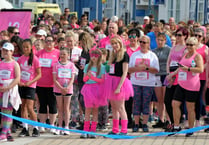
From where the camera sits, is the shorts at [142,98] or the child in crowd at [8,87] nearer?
the child in crowd at [8,87]

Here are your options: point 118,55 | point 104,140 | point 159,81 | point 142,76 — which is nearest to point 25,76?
point 118,55

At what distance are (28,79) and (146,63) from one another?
7.65ft

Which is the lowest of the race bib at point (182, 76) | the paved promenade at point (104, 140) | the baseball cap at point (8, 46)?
the paved promenade at point (104, 140)

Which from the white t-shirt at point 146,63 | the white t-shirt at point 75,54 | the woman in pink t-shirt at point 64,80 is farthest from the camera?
the white t-shirt at point 75,54

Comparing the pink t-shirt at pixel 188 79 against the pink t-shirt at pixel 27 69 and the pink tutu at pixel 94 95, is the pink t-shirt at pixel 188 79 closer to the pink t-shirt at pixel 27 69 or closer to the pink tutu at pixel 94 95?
the pink tutu at pixel 94 95

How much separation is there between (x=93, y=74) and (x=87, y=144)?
4.92 feet

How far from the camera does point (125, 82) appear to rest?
11719 mm

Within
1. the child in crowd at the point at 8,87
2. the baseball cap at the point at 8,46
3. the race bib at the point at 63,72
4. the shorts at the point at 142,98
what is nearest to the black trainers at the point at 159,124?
the shorts at the point at 142,98

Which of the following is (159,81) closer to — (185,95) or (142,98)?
(142,98)

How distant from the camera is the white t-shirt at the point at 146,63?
12.3 meters

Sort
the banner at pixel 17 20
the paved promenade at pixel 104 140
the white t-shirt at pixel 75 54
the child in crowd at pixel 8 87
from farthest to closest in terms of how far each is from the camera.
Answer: the banner at pixel 17 20 → the white t-shirt at pixel 75 54 → the child in crowd at pixel 8 87 → the paved promenade at pixel 104 140

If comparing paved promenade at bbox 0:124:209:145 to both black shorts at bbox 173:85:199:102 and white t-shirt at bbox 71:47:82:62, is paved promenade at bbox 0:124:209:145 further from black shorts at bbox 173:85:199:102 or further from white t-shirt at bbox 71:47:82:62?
white t-shirt at bbox 71:47:82:62

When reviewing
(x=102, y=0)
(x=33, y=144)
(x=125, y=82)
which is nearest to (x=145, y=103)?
(x=125, y=82)

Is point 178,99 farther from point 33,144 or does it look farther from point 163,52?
point 33,144
